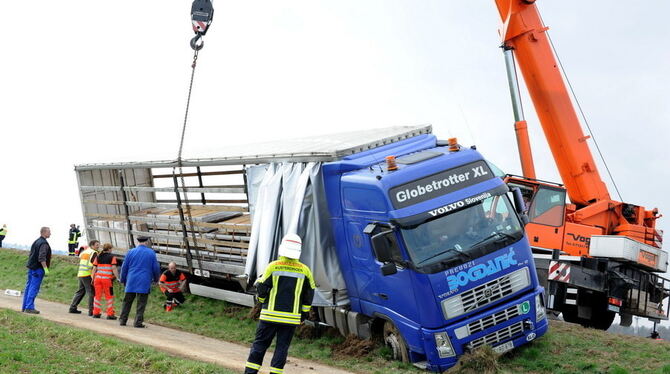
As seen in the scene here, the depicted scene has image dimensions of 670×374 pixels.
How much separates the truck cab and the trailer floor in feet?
4.40

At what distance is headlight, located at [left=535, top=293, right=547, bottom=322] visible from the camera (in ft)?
32.0

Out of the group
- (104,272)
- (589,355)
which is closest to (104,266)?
(104,272)

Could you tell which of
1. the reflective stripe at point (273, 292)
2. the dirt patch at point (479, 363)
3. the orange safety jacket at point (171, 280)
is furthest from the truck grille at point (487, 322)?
the orange safety jacket at point (171, 280)

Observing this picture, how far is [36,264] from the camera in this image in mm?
13945

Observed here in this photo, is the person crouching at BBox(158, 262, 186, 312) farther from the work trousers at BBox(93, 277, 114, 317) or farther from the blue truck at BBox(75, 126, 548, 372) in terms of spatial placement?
the blue truck at BBox(75, 126, 548, 372)

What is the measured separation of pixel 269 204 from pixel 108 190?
23.4ft

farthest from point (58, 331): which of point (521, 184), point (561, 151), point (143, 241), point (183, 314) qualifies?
point (561, 151)

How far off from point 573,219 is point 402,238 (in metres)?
7.71

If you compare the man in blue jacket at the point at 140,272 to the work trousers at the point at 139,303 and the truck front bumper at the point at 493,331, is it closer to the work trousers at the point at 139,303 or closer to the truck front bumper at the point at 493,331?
the work trousers at the point at 139,303

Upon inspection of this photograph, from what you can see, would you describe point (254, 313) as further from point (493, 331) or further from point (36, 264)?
point (493, 331)

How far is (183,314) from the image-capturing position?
46.8 feet

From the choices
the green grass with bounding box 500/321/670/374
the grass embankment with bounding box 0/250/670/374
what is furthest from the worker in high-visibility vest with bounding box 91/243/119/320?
the green grass with bounding box 500/321/670/374

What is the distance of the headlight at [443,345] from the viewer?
9.12m

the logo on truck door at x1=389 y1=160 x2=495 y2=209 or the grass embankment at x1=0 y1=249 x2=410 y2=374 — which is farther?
the grass embankment at x1=0 y1=249 x2=410 y2=374
